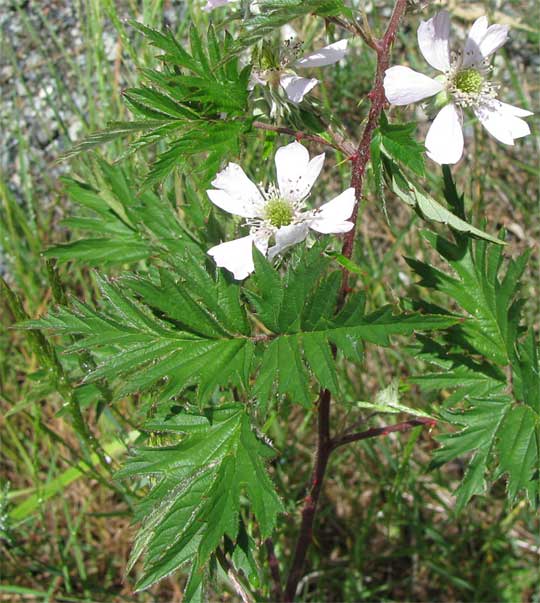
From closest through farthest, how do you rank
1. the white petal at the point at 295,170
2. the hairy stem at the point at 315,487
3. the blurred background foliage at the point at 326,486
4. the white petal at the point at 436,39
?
the white petal at the point at 436,39 → the white petal at the point at 295,170 → the hairy stem at the point at 315,487 → the blurred background foliage at the point at 326,486

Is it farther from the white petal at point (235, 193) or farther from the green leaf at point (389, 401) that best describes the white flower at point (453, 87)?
the green leaf at point (389, 401)

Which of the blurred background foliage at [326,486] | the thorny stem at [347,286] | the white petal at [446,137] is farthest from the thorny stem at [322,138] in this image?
the blurred background foliage at [326,486]

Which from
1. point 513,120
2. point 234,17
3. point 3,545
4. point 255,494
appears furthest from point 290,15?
point 3,545

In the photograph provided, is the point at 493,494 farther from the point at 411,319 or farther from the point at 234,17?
the point at 234,17

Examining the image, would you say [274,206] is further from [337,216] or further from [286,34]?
[286,34]

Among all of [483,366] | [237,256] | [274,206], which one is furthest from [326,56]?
[483,366]
